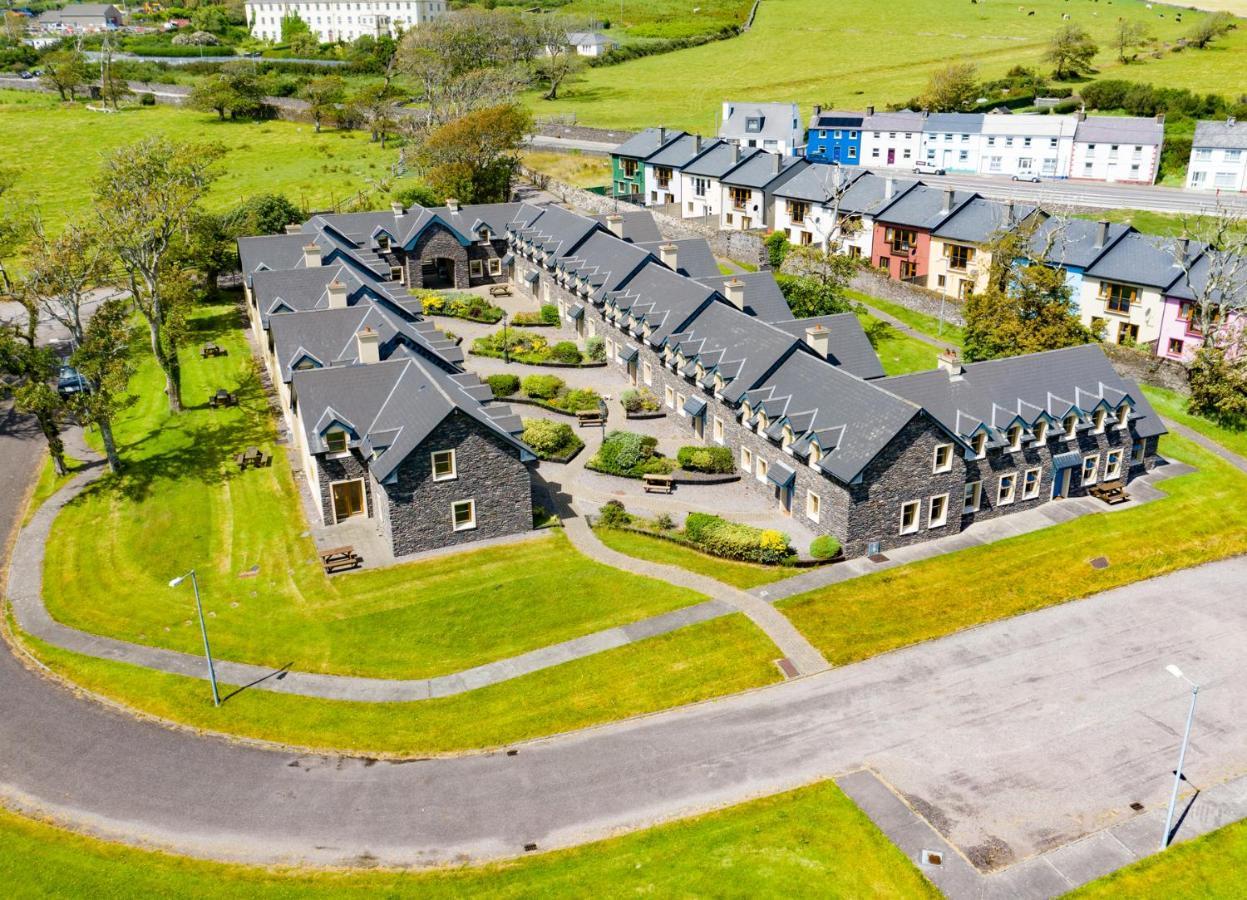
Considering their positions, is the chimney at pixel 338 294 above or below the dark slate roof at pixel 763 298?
A: above

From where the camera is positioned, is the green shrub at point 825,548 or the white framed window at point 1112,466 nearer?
the green shrub at point 825,548

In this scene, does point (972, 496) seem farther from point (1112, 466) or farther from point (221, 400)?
point (221, 400)

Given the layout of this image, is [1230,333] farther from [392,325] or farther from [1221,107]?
[1221,107]

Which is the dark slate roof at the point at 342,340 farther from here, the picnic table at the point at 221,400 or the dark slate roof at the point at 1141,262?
the dark slate roof at the point at 1141,262

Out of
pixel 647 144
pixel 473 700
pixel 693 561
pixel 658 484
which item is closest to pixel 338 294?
pixel 658 484

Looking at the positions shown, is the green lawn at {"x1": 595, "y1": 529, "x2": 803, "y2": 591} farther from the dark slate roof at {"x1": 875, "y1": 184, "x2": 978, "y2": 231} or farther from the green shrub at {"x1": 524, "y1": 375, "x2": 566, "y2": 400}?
the dark slate roof at {"x1": 875, "y1": 184, "x2": 978, "y2": 231}

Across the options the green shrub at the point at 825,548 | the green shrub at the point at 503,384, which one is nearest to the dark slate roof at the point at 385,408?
the green shrub at the point at 503,384

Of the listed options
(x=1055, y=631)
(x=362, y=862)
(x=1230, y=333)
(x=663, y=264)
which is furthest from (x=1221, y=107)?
(x=362, y=862)
